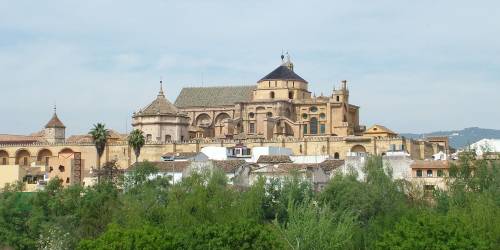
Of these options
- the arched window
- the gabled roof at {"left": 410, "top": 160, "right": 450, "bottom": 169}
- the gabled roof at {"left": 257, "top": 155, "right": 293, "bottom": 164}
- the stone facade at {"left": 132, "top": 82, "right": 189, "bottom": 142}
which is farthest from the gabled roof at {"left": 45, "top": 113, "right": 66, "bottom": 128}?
the gabled roof at {"left": 410, "top": 160, "right": 450, "bottom": 169}

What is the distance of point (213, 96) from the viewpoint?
88.6 m

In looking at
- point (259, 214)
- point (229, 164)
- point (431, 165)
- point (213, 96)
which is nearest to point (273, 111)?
point (213, 96)

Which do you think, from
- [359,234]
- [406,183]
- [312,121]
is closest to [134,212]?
[359,234]

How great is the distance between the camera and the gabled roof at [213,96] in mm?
86938

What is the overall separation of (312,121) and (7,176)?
24.3 meters

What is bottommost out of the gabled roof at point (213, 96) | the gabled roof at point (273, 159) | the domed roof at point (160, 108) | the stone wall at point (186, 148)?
the gabled roof at point (273, 159)

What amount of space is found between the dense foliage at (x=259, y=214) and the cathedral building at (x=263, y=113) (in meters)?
18.9

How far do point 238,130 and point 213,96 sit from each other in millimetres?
7023

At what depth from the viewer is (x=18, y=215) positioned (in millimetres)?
54125

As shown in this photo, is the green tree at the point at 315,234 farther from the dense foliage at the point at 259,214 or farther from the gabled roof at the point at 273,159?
the gabled roof at the point at 273,159

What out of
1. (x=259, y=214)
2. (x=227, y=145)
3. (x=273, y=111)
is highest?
(x=273, y=111)

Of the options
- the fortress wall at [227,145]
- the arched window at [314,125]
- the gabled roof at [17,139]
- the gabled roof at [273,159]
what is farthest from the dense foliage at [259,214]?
the gabled roof at [17,139]

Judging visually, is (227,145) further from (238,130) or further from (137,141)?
(137,141)

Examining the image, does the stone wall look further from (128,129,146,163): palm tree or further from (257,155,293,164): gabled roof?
(257,155,293,164): gabled roof
